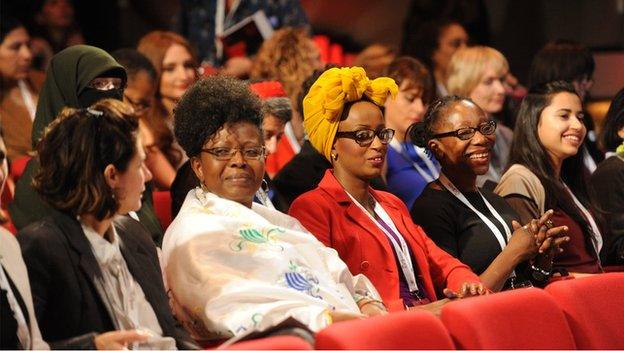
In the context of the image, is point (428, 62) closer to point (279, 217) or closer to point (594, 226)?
point (594, 226)

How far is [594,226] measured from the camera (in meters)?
4.75

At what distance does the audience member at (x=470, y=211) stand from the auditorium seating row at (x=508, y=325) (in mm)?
591

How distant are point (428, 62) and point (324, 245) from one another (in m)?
3.16

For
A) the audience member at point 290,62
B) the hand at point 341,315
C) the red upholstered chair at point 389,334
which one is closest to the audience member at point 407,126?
the audience member at point 290,62

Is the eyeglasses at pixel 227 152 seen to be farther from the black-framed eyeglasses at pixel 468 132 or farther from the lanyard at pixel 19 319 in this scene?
the black-framed eyeglasses at pixel 468 132

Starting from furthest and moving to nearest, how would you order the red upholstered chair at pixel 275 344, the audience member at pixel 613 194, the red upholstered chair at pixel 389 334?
the audience member at pixel 613 194, the red upholstered chair at pixel 389 334, the red upholstered chair at pixel 275 344

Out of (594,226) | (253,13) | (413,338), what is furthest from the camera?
(253,13)

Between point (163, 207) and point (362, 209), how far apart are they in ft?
3.03

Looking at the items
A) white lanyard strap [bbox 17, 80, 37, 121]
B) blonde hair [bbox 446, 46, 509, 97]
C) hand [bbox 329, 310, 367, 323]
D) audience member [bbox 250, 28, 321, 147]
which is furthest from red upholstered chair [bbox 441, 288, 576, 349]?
white lanyard strap [bbox 17, 80, 37, 121]

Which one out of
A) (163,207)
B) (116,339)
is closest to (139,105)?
(163,207)

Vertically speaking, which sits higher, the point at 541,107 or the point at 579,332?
the point at 541,107

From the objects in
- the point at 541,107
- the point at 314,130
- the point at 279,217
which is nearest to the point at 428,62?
the point at 541,107

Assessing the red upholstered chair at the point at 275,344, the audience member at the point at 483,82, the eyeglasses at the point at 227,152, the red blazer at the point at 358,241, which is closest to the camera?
the red upholstered chair at the point at 275,344

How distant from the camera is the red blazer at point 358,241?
12.6 feet
